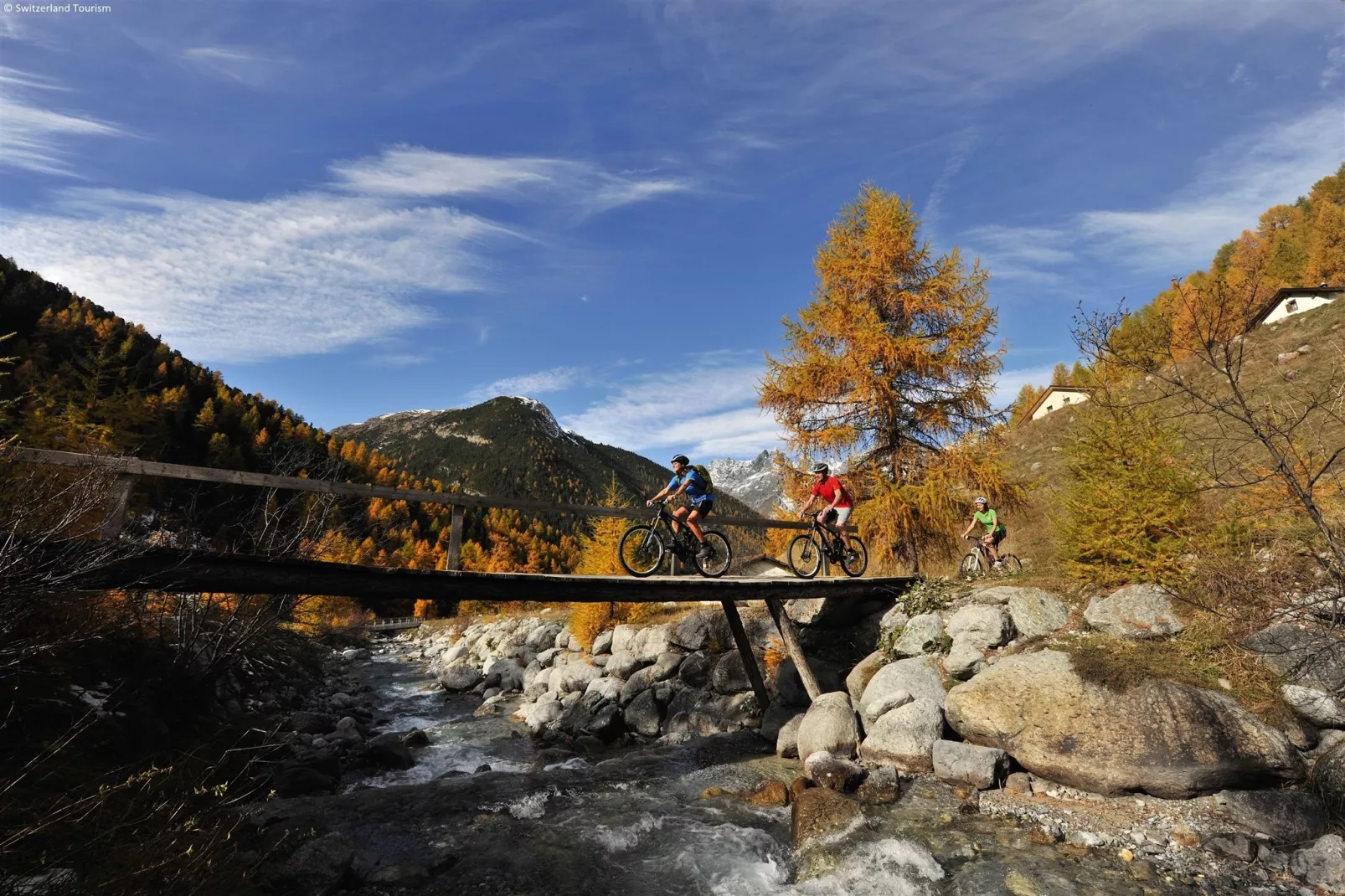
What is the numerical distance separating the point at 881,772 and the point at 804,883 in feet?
9.61

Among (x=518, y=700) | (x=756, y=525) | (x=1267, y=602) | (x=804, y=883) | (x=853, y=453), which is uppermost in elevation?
(x=853, y=453)

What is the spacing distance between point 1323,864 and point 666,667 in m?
13.1

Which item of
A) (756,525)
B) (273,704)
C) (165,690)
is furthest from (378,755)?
(756,525)

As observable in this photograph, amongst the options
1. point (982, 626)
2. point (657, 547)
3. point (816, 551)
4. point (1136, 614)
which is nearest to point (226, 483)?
point (657, 547)

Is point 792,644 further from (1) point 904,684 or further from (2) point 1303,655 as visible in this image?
(2) point 1303,655

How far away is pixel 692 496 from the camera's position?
12.2 m

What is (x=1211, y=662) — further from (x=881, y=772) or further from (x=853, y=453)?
(x=853, y=453)

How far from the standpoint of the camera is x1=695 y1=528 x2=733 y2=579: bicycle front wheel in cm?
1260

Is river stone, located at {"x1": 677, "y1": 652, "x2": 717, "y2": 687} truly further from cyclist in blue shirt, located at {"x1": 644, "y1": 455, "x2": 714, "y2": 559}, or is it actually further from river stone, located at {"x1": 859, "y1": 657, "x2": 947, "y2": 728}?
cyclist in blue shirt, located at {"x1": 644, "y1": 455, "x2": 714, "y2": 559}

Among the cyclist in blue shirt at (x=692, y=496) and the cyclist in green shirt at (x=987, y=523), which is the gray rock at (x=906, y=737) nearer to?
the cyclist in blue shirt at (x=692, y=496)

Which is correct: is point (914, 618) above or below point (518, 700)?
above

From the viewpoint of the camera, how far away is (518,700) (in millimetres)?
20891

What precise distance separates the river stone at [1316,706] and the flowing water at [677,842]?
315cm

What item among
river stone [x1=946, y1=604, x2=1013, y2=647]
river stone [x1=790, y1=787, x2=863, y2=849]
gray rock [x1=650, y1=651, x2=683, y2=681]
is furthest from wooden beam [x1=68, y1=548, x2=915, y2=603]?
gray rock [x1=650, y1=651, x2=683, y2=681]
